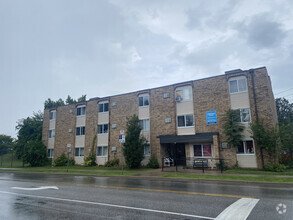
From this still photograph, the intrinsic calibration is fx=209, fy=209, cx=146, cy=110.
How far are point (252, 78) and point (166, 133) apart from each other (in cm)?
921

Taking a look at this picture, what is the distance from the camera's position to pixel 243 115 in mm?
17781

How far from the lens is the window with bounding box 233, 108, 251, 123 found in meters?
17.5

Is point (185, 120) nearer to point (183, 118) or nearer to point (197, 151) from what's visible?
point (183, 118)

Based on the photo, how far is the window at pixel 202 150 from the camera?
1905 centimetres

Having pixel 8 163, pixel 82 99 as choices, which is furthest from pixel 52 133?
pixel 82 99

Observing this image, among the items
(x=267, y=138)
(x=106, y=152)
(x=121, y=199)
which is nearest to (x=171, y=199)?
(x=121, y=199)

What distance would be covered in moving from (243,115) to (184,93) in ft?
19.3

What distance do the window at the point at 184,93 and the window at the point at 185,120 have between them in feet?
5.87

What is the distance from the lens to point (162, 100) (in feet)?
72.0

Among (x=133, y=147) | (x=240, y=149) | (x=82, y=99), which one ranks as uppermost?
(x=82, y=99)

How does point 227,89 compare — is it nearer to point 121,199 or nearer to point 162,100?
point 162,100

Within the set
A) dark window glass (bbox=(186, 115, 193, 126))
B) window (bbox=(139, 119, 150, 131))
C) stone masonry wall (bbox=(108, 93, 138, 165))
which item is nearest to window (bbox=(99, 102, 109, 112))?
stone masonry wall (bbox=(108, 93, 138, 165))

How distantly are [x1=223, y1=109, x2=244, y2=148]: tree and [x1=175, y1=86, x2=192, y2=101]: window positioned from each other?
433cm

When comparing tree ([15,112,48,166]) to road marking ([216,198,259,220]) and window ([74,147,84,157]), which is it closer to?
window ([74,147,84,157])
